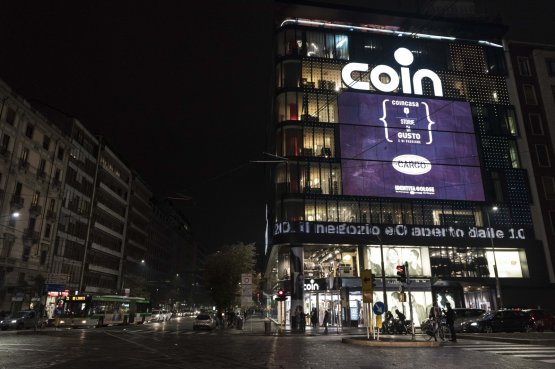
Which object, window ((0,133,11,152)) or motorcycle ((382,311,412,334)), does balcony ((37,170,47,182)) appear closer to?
window ((0,133,11,152))

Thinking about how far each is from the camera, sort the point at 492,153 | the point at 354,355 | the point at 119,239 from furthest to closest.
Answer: the point at 119,239 → the point at 492,153 → the point at 354,355

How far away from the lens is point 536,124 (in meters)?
51.8

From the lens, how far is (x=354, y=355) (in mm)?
14672

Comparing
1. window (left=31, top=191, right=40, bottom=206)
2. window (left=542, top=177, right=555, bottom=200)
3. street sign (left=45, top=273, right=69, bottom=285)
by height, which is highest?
window (left=542, top=177, right=555, bottom=200)

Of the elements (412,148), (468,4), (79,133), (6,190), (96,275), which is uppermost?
(468,4)

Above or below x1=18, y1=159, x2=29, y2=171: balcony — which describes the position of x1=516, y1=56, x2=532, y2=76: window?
above

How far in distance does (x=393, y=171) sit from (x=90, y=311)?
3511cm

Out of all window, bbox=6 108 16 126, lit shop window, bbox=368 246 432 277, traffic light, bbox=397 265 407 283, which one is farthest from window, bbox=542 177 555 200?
window, bbox=6 108 16 126

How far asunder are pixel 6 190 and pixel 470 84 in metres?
55.7

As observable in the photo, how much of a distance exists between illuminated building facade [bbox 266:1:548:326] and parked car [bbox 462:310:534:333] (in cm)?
1157

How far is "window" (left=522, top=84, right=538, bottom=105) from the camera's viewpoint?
52.8m

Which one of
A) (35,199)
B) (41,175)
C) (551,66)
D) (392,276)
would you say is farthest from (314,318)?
(551,66)

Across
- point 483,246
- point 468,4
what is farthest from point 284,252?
point 468,4

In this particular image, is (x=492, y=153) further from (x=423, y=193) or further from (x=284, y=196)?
(x=284, y=196)
